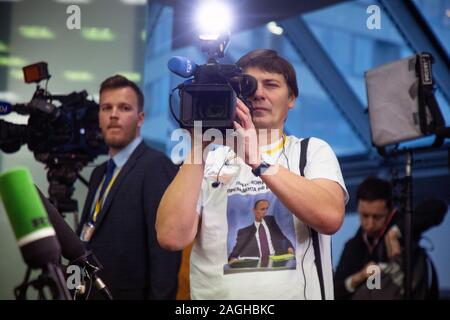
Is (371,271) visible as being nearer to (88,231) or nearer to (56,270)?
(88,231)

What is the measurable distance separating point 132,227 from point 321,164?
28.8 inches

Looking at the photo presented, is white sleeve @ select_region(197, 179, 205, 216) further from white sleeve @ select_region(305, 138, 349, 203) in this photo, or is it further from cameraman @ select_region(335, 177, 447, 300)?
cameraman @ select_region(335, 177, 447, 300)

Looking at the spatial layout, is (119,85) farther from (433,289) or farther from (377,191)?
(433,289)

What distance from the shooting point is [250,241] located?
1.58 m

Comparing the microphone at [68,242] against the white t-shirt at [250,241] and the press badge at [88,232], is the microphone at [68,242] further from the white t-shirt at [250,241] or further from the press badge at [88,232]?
Result: the press badge at [88,232]

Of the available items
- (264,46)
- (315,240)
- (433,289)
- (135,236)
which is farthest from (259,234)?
(264,46)

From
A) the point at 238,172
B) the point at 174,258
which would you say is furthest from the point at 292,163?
the point at 174,258

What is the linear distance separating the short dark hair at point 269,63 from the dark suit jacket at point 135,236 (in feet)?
1.79

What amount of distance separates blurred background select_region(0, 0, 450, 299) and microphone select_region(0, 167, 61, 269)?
1814 mm

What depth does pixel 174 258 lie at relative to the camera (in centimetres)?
217

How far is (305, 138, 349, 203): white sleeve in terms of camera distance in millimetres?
1595

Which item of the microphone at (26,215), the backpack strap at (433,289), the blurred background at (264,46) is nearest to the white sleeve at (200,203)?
the microphone at (26,215)

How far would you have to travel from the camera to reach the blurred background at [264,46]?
2.96 m

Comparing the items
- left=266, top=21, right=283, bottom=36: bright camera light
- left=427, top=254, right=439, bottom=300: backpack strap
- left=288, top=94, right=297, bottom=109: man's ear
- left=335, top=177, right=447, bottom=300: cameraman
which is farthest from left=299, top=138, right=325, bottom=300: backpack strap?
left=266, top=21, right=283, bottom=36: bright camera light
